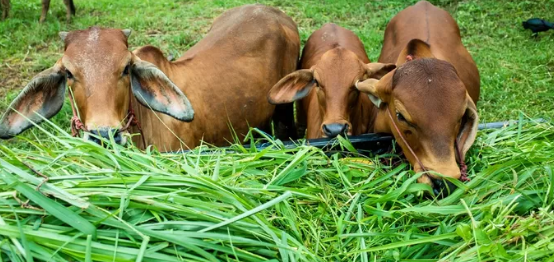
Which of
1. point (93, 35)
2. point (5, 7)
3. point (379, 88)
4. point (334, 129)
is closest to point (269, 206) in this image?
point (379, 88)

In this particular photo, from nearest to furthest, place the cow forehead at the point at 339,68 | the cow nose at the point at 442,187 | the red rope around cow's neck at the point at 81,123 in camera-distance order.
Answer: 1. the cow nose at the point at 442,187
2. the red rope around cow's neck at the point at 81,123
3. the cow forehead at the point at 339,68

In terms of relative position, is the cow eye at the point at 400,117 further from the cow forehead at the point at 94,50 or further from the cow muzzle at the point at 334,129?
the cow forehead at the point at 94,50

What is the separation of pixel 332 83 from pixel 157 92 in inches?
54.2

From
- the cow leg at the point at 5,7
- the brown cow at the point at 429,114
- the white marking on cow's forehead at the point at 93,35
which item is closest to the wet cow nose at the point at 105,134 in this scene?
the white marking on cow's forehead at the point at 93,35

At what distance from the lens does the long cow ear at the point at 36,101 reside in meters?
3.39

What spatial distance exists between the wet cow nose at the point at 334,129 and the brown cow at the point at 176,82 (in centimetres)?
88

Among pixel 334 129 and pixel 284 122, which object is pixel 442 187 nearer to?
pixel 334 129

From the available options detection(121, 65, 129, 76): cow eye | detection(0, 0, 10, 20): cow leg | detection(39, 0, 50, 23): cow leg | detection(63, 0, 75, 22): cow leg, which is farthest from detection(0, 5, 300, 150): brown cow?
detection(0, 0, 10, 20): cow leg

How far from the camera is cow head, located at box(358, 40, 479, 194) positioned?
2918 millimetres

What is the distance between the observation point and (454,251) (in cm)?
222

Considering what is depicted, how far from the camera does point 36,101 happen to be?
137 inches

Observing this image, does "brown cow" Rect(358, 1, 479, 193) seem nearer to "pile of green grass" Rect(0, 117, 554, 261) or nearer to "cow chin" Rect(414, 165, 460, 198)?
"cow chin" Rect(414, 165, 460, 198)

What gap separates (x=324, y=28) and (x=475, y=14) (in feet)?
13.6

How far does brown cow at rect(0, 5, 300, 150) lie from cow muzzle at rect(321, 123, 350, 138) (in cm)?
88
